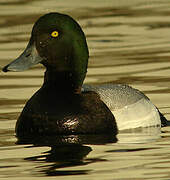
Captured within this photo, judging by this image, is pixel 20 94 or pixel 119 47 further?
pixel 119 47

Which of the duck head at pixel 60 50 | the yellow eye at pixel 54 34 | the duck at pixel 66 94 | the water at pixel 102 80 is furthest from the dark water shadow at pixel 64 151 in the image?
the yellow eye at pixel 54 34

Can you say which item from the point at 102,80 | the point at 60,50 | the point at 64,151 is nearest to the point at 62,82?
the point at 60,50

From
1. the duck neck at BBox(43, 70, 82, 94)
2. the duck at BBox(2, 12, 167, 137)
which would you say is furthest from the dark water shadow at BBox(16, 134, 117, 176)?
the duck neck at BBox(43, 70, 82, 94)

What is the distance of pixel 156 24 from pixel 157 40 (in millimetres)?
1159

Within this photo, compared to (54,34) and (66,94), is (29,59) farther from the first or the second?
(66,94)

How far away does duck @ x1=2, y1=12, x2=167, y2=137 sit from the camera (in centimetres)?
898

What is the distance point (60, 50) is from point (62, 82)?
297 millimetres

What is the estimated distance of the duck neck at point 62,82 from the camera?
9266 millimetres

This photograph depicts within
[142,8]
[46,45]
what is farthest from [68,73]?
[142,8]

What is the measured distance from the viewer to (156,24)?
15.4 metres

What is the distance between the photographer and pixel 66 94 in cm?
922

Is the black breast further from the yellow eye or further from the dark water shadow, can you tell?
the yellow eye

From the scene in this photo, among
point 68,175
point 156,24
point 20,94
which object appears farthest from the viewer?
point 156,24

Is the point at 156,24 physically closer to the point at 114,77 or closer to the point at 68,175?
the point at 114,77
